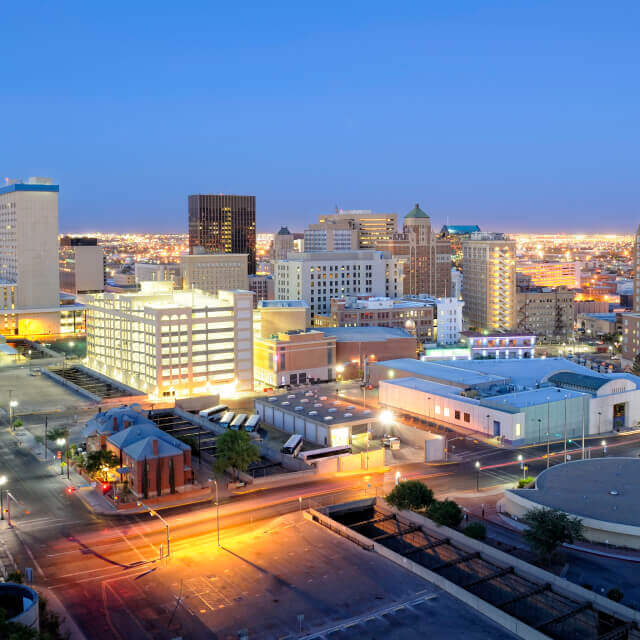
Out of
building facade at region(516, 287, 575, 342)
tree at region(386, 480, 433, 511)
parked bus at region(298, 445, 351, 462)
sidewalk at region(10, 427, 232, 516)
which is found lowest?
sidewalk at region(10, 427, 232, 516)

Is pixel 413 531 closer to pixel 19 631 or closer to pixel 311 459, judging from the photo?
pixel 311 459

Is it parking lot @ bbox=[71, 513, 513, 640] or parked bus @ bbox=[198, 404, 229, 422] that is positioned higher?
parked bus @ bbox=[198, 404, 229, 422]

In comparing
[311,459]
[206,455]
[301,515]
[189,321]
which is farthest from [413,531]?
[189,321]

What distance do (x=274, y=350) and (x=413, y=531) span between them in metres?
55.7

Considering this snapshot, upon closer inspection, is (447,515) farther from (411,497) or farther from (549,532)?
(549,532)

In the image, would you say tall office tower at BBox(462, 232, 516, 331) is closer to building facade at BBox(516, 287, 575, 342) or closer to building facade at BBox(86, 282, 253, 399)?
building facade at BBox(516, 287, 575, 342)

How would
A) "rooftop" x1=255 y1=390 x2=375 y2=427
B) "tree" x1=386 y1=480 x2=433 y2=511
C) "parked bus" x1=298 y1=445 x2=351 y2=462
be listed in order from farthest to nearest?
"rooftop" x1=255 y1=390 x2=375 y2=427 < "parked bus" x1=298 y1=445 x2=351 y2=462 < "tree" x1=386 y1=480 x2=433 y2=511

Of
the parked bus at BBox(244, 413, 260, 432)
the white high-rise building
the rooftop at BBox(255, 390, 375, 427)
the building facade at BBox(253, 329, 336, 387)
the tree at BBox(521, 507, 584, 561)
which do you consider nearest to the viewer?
the tree at BBox(521, 507, 584, 561)

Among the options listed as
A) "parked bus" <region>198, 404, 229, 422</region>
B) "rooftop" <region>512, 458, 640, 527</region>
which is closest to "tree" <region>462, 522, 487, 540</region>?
"rooftop" <region>512, 458, 640, 527</region>

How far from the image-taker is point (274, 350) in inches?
3900

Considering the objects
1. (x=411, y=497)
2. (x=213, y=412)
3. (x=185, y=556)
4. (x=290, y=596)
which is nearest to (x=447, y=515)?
(x=411, y=497)

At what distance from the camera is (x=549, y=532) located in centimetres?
3991

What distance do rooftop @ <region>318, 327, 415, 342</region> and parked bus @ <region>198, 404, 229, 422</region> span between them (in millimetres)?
29070

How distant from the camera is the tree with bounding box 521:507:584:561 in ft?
131
